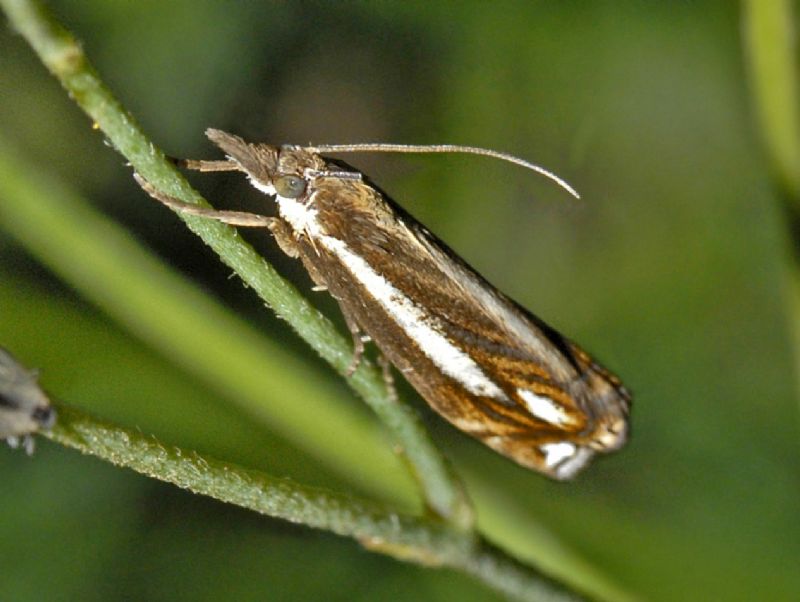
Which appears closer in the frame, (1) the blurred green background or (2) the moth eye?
(2) the moth eye

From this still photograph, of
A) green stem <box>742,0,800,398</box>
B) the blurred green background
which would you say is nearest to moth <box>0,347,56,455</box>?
the blurred green background

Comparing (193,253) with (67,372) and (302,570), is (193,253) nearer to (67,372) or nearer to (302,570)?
(67,372)

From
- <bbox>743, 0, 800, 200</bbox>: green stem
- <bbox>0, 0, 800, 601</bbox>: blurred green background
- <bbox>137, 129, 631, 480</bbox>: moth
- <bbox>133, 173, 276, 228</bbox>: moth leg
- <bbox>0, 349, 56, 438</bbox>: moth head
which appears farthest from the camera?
<bbox>0, 0, 800, 601</bbox>: blurred green background

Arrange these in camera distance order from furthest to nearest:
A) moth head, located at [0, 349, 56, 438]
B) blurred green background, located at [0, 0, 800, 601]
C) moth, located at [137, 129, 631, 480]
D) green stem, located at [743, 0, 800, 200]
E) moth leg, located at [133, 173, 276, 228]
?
1. blurred green background, located at [0, 0, 800, 601]
2. green stem, located at [743, 0, 800, 200]
3. moth, located at [137, 129, 631, 480]
4. moth leg, located at [133, 173, 276, 228]
5. moth head, located at [0, 349, 56, 438]

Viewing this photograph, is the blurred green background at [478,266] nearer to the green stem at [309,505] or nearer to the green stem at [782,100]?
the green stem at [782,100]

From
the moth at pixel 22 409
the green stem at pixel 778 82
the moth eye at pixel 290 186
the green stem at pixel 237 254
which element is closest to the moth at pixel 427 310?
the moth eye at pixel 290 186

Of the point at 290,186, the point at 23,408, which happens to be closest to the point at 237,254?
the point at 23,408

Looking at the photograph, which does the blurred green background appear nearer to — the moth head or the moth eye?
the moth eye

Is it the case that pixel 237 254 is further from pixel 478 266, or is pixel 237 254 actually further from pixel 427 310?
pixel 478 266

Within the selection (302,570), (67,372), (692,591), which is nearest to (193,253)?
(67,372)
